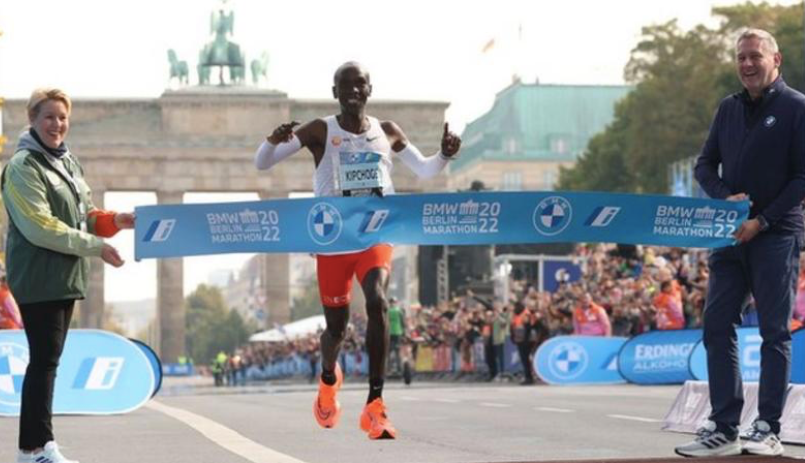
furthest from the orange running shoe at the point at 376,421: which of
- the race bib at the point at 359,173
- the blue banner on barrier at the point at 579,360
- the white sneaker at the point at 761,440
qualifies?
the blue banner on barrier at the point at 579,360

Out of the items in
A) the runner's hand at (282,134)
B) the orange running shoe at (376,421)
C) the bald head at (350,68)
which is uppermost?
the bald head at (350,68)

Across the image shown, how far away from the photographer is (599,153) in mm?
99000

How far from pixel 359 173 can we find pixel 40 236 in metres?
2.08

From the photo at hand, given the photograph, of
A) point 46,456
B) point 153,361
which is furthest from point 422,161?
point 153,361

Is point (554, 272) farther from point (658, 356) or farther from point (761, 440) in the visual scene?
point (761, 440)

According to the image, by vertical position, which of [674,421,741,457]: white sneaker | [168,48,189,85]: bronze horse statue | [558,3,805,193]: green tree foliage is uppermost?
[168,48,189,85]: bronze horse statue

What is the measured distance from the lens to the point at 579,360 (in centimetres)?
3238

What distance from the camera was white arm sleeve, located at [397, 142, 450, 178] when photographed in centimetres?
1148

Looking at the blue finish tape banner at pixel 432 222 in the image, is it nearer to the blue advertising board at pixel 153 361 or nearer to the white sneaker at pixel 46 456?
the white sneaker at pixel 46 456

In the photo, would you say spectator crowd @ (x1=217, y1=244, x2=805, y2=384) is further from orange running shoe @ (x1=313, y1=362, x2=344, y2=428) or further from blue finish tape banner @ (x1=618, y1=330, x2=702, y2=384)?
orange running shoe @ (x1=313, y1=362, x2=344, y2=428)

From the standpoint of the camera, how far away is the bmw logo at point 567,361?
32.3 m

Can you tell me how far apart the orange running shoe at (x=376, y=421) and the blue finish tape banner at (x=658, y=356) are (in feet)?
52.3

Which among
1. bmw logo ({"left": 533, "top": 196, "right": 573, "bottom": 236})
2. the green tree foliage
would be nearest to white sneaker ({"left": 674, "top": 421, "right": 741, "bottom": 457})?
bmw logo ({"left": 533, "top": 196, "right": 573, "bottom": 236})

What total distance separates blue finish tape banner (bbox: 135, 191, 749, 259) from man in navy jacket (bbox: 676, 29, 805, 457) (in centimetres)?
18
